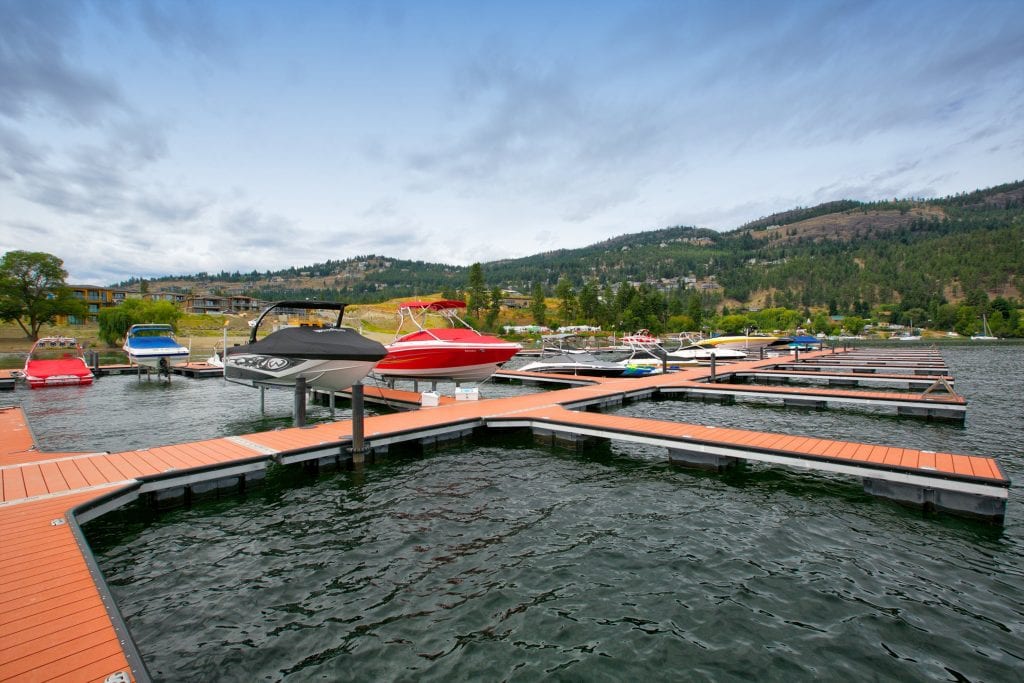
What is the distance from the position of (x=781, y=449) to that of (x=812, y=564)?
3.68 m

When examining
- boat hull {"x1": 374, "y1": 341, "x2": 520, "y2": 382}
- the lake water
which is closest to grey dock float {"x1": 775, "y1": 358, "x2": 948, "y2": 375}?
the lake water

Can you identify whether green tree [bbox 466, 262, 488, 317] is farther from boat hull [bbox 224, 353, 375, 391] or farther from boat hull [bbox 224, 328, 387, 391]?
boat hull [bbox 224, 328, 387, 391]

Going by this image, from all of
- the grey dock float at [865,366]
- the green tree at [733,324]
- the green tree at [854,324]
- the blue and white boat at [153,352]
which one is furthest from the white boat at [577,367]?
the green tree at [854,324]

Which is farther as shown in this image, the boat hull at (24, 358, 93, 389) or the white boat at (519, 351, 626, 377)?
the white boat at (519, 351, 626, 377)

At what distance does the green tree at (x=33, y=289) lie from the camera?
5556 centimetres

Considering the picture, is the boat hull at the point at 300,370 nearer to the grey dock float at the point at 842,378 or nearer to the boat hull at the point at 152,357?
the boat hull at the point at 152,357

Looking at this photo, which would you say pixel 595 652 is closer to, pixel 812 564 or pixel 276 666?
pixel 276 666

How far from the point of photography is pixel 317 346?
11.7 meters

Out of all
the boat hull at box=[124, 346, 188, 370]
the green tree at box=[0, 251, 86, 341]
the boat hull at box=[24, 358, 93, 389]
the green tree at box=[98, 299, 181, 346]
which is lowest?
the boat hull at box=[24, 358, 93, 389]

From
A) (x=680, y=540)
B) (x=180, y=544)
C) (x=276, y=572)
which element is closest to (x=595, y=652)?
(x=680, y=540)

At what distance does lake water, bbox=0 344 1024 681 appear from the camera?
4.18 metres

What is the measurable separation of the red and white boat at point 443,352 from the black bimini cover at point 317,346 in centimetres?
279

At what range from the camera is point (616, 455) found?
11266 millimetres

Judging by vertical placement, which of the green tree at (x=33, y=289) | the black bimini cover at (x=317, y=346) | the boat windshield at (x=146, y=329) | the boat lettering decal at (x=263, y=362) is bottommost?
the boat lettering decal at (x=263, y=362)
